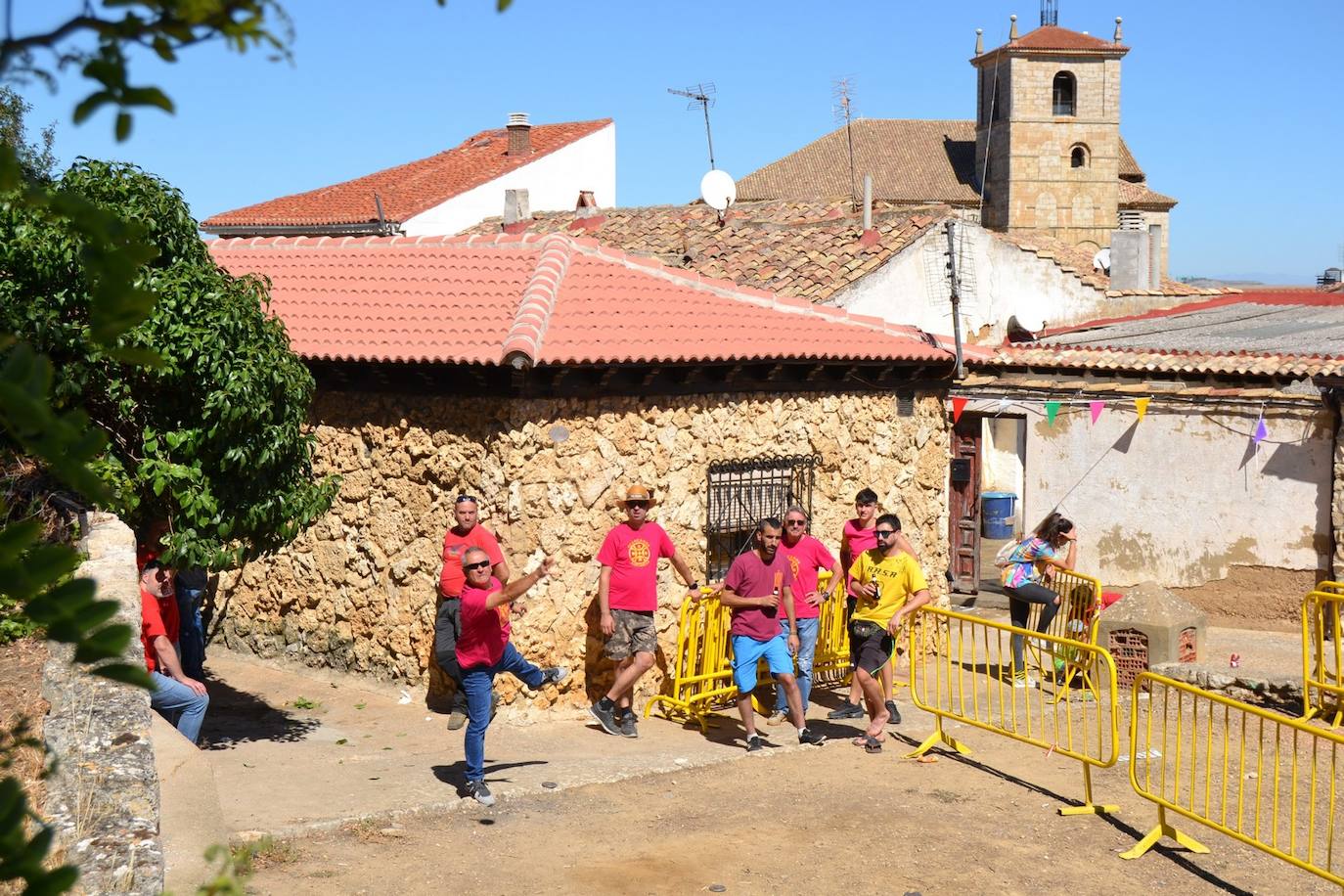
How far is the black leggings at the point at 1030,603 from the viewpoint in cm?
1154

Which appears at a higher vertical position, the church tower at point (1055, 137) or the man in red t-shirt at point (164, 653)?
the church tower at point (1055, 137)

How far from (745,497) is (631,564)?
1.90 metres

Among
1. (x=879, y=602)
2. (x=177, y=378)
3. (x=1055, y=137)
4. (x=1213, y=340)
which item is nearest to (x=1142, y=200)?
(x=1055, y=137)

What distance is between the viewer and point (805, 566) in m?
10.8

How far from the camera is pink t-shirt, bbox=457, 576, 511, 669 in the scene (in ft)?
27.8

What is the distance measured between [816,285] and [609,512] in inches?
319

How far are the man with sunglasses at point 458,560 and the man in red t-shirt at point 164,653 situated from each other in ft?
6.09

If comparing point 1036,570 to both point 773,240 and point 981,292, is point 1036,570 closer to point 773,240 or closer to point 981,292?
point 773,240

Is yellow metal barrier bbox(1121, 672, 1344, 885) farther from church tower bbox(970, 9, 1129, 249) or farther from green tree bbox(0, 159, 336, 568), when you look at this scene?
church tower bbox(970, 9, 1129, 249)

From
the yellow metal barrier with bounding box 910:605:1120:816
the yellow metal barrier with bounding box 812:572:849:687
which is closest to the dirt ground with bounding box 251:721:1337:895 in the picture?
the yellow metal barrier with bounding box 910:605:1120:816

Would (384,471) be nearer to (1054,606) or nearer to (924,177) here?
(1054,606)

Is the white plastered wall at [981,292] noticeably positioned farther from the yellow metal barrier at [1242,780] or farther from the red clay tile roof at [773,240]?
the yellow metal barrier at [1242,780]

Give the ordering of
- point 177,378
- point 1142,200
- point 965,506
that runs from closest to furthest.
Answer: point 177,378, point 965,506, point 1142,200

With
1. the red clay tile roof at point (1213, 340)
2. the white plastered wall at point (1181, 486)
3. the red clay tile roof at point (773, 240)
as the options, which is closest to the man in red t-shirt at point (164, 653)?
the red clay tile roof at point (1213, 340)
